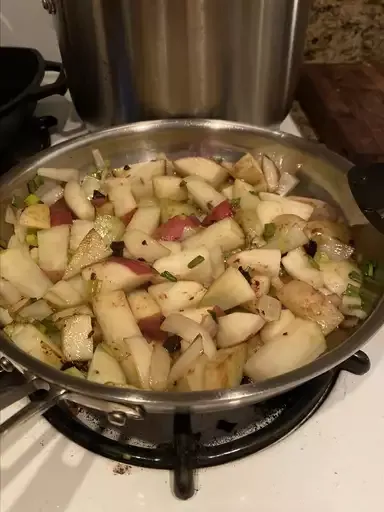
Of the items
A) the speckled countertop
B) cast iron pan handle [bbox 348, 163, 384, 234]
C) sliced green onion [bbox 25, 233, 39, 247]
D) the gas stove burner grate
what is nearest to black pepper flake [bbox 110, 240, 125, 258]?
sliced green onion [bbox 25, 233, 39, 247]

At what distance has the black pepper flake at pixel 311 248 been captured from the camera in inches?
30.7

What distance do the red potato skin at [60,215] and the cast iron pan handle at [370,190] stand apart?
0.38 metres

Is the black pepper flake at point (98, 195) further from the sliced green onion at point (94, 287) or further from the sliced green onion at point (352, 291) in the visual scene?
the sliced green onion at point (352, 291)

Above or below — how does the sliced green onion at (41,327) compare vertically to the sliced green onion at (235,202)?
above

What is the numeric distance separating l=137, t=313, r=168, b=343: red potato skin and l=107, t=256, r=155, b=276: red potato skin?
0.20ft

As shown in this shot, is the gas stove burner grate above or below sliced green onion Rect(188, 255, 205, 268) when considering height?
below

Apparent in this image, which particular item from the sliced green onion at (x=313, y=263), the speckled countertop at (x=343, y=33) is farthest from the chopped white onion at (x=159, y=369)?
the speckled countertop at (x=343, y=33)

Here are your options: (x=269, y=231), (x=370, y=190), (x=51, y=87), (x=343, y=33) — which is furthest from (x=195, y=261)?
(x=343, y=33)

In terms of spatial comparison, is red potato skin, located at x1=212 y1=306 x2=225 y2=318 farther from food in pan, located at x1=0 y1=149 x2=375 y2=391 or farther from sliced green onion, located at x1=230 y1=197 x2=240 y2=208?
sliced green onion, located at x1=230 y1=197 x2=240 y2=208

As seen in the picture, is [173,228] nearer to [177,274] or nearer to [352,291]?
[177,274]

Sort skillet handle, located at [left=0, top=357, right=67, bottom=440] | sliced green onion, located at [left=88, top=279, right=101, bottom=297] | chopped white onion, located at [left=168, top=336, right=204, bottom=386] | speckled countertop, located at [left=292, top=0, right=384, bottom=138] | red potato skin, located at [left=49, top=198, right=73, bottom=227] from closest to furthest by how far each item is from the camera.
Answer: skillet handle, located at [left=0, top=357, right=67, bottom=440] < chopped white onion, located at [left=168, top=336, right=204, bottom=386] < sliced green onion, located at [left=88, top=279, right=101, bottom=297] < red potato skin, located at [left=49, top=198, right=73, bottom=227] < speckled countertop, located at [left=292, top=0, right=384, bottom=138]

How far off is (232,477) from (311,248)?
1.07ft

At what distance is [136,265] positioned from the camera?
72 cm

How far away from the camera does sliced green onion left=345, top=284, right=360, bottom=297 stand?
0.72 m
